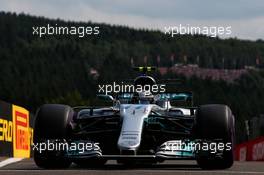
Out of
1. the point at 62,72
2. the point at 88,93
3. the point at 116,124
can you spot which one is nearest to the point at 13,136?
the point at 116,124

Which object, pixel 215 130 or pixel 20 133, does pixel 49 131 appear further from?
pixel 20 133

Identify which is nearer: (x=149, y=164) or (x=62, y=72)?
(x=149, y=164)

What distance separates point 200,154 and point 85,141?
5.44 ft

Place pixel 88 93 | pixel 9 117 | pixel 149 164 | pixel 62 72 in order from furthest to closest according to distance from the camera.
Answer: pixel 62 72 < pixel 88 93 < pixel 9 117 < pixel 149 164

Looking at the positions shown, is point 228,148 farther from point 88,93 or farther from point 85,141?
point 88,93

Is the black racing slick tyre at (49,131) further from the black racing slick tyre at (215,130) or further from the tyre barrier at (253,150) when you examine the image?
the tyre barrier at (253,150)

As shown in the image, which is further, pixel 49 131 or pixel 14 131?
pixel 14 131

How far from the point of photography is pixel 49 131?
13.4 m

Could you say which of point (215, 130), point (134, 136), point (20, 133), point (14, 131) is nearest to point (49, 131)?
point (134, 136)

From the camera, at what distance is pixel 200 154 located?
1342cm

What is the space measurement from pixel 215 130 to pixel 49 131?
2.37m

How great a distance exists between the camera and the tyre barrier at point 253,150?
1050 inches

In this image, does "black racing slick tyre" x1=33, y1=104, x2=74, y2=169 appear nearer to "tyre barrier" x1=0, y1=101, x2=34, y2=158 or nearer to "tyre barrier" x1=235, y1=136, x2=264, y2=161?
"tyre barrier" x1=0, y1=101, x2=34, y2=158

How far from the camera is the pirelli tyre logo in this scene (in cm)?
2406
